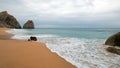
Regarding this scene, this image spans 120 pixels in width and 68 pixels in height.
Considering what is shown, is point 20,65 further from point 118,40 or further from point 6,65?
point 118,40

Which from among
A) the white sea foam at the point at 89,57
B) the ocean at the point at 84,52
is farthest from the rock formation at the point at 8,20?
the white sea foam at the point at 89,57

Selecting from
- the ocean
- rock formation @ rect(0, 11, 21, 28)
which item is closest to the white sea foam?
the ocean

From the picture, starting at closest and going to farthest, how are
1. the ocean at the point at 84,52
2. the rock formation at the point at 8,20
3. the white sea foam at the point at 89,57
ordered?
the white sea foam at the point at 89,57
the ocean at the point at 84,52
the rock formation at the point at 8,20

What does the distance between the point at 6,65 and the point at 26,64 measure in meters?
0.89

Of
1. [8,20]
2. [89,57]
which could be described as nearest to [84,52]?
[89,57]

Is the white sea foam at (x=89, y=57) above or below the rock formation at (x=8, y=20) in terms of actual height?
below

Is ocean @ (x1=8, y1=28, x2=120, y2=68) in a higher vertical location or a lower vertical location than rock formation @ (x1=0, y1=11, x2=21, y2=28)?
lower

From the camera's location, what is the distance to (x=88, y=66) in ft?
22.1

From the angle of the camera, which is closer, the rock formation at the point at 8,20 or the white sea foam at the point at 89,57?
the white sea foam at the point at 89,57

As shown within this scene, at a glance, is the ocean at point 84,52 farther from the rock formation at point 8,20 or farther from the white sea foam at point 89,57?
the rock formation at point 8,20

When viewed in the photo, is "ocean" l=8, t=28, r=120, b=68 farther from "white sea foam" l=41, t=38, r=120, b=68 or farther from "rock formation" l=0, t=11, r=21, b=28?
"rock formation" l=0, t=11, r=21, b=28

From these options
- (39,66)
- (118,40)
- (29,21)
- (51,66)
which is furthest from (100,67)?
(29,21)

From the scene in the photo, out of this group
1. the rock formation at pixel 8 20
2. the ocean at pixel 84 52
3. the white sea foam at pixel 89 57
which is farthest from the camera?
the rock formation at pixel 8 20

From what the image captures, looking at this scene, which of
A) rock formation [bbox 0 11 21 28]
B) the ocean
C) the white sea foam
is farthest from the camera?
rock formation [bbox 0 11 21 28]
